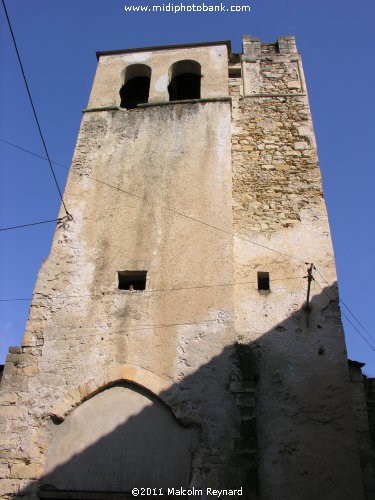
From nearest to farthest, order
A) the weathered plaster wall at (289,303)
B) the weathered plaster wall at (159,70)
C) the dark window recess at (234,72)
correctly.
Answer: the weathered plaster wall at (289,303) → the weathered plaster wall at (159,70) → the dark window recess at (234,72)

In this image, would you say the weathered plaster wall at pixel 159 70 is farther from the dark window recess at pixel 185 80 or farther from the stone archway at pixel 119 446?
the stone archway at pixel 119 446

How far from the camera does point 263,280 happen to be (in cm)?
678

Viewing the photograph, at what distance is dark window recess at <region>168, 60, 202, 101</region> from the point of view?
971cm

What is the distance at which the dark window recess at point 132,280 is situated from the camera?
6551 millimetres

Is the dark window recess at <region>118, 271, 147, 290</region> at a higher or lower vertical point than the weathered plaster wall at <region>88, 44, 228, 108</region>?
lower

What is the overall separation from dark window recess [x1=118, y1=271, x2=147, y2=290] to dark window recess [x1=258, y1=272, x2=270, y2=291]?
1.66 metres

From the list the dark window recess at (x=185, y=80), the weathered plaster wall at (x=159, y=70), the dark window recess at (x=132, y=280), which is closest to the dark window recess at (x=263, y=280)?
the dark window recess at (x=132, y=280)

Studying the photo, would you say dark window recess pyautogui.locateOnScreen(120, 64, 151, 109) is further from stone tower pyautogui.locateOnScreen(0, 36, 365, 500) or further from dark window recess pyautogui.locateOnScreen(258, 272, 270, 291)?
dark window recess pyautogui.locateOnScreen(258, 272, 270, 291)

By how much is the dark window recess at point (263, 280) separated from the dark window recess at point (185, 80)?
4625 mm

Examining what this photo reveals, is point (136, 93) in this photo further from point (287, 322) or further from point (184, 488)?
point (184, 488)

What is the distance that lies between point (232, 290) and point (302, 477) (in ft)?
7.73

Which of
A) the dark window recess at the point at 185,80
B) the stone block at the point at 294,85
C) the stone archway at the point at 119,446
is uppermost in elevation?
the dark window recess at the point at 185,80

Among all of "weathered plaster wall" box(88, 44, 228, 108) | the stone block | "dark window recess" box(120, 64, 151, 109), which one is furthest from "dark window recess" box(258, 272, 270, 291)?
"dark window recess" box(120, 64, 151, 109)

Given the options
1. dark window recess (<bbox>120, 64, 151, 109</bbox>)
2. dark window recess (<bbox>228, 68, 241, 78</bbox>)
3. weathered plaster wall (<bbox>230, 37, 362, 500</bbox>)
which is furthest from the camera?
dark window recess (<bbox>120, 64, 151, 109</bbox>)
